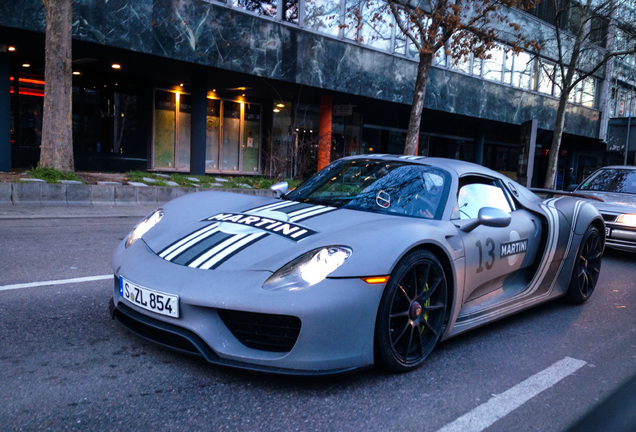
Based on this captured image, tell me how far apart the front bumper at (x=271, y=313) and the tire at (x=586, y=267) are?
2.89 metres

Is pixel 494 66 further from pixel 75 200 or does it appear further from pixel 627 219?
pixel 75 200

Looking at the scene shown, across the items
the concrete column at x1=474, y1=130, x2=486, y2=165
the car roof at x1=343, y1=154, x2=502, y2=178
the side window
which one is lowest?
the side window

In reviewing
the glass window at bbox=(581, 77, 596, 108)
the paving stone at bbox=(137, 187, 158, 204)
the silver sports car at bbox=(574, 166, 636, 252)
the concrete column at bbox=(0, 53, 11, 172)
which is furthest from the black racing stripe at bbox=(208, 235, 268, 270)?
the glass window at bbox=(581, 77, 596, 108)

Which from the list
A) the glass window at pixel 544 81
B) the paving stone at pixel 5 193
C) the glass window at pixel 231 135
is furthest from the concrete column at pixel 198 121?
the glass window at pixel 544 81

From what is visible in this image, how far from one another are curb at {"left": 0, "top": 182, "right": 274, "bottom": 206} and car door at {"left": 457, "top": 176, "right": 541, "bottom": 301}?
9249 millimetres

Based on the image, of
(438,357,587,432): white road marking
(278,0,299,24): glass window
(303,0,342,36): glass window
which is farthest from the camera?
(303,0,342,36): glass window

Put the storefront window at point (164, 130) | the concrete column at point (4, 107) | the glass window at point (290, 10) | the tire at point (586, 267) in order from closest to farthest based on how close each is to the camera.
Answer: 1. the tire at point (586, 267)
2. the concrete column at point (4, 107)
3. the glass window at point (290, 10)
4. the storefront window at point (164, 130)

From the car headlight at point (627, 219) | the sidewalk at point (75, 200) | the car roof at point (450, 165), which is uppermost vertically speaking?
the car roof at point (450, 165)

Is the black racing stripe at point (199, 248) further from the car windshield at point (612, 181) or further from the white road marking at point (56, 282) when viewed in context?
the car windshield at point (612, 181)

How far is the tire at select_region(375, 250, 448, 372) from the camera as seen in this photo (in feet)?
9.19

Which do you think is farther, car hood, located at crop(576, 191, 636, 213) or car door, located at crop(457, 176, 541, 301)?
car hood, located at crop(576, 191, 636, 213)

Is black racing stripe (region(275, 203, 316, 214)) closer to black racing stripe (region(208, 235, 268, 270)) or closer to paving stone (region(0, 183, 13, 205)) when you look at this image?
black racing stripe (region(208, 235, 268, 270))

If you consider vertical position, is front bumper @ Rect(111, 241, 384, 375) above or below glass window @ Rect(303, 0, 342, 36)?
below

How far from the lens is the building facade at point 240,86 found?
14.3 metres
